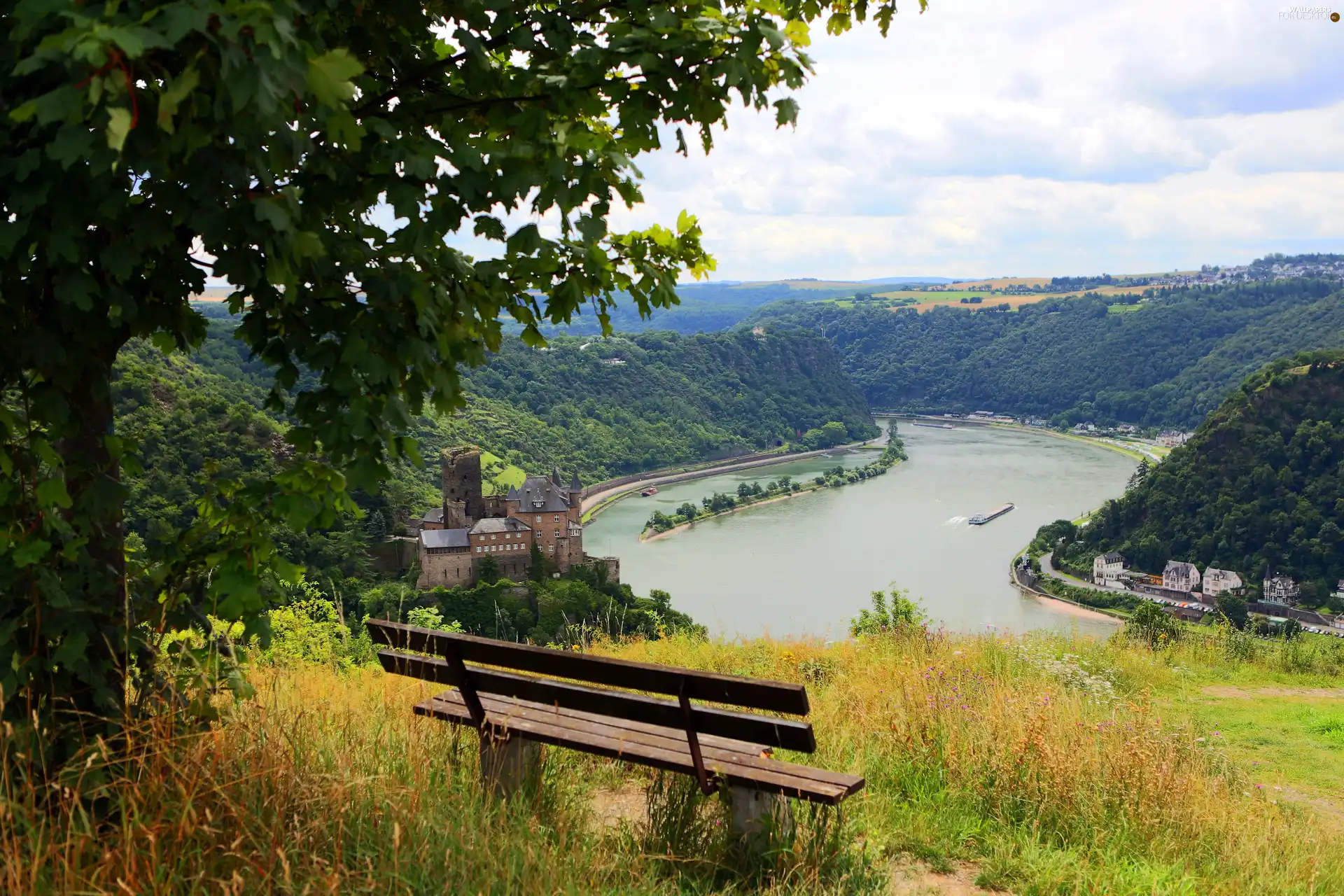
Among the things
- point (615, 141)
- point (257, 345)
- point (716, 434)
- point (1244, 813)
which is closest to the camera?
point (257, 345)

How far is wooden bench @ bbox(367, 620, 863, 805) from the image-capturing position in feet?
6.66

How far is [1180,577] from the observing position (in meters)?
35.0

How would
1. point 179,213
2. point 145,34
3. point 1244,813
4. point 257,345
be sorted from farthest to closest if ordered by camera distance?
point 1244,813 < point 257,345 < point 179,213 < point 145,34

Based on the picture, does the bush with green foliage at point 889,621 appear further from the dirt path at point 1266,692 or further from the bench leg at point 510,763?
the bench leg at point 510,763

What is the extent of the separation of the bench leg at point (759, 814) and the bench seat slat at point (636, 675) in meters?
0.19

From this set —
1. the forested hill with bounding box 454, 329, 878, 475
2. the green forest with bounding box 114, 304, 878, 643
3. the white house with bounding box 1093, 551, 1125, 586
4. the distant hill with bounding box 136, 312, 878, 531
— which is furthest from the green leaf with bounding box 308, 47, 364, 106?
the forested hill with bounding box 454, 329, 878, 475

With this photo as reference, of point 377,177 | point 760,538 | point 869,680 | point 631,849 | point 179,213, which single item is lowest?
point 760,538

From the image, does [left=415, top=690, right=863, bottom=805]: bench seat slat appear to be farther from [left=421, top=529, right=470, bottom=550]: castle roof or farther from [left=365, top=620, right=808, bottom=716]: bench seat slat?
[left=421, top=529, right=470, bottom=550]: castle roof

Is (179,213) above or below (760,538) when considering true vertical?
above

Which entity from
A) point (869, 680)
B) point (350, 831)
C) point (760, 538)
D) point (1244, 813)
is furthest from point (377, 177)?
point (760, 538)

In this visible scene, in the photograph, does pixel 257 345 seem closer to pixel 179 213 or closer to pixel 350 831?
pixel 179 213

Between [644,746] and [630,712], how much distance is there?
0.11m

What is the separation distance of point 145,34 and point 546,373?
213ft

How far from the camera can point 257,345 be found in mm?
1783
